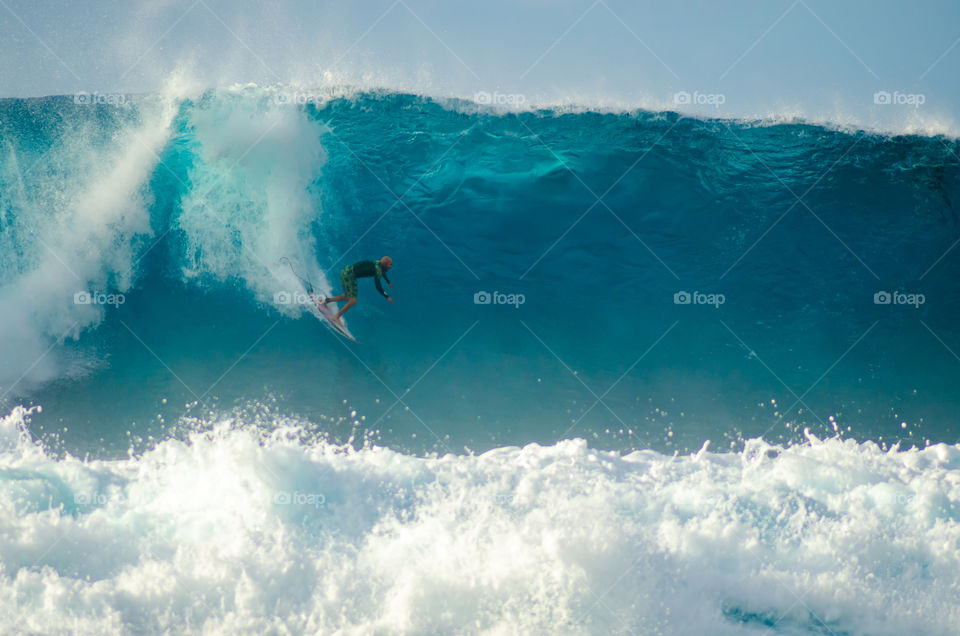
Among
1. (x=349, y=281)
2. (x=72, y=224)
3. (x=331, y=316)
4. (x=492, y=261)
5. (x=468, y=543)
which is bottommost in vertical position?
(x=468, y=543)

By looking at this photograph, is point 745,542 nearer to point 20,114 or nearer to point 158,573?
point 158,573

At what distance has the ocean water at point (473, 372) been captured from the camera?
4125 mm

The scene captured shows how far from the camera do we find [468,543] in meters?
4.36

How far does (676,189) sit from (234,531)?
7357mm

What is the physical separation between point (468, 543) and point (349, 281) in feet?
12.2

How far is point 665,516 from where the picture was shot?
471cm

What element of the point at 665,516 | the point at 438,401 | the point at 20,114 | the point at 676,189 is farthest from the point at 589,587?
the point at 20,114

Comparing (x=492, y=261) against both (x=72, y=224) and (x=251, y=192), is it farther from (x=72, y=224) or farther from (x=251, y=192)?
(x=72, y=224)

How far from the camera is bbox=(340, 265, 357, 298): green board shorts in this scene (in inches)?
279

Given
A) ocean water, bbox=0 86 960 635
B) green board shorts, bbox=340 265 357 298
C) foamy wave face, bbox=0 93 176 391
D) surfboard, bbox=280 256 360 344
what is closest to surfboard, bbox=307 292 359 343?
surfboard, bbox=280 256 360 344

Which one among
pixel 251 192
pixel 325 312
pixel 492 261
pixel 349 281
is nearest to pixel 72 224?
pixel 251 192

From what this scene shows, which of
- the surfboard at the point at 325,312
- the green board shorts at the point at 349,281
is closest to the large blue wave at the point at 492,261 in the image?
the surfboard at the point at 325,312

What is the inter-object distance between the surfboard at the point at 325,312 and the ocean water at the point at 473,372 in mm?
175

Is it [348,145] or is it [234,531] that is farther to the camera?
[348,145]
